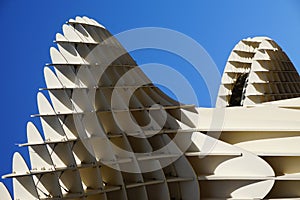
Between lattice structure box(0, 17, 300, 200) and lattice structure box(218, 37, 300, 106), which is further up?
lattice structure box(218, 37, 300, 106)

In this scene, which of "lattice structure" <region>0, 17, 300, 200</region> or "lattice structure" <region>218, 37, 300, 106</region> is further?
"lattice structure" <region>218, 37, 300, 106</region>

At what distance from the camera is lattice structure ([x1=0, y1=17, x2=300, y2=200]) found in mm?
22281

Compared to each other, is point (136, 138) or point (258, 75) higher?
point (258, 75)

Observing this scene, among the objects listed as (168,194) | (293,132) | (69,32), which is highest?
(69,32)

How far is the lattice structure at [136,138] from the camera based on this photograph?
2228 centimetres

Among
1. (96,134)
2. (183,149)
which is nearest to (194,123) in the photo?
(183,149)

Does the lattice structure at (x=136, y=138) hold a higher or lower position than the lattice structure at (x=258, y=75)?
lower

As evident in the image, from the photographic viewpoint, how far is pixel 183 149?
2600 centimetres

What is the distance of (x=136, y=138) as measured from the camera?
25188 mm

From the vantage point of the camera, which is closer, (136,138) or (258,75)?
(136,138)

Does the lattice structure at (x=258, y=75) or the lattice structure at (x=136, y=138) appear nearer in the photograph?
the lattice structure at (x=136, y=138)

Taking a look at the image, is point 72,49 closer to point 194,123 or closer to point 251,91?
point 194,123

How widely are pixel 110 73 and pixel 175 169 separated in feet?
17.4

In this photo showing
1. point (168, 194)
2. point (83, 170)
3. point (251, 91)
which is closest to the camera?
point (83, 170)
